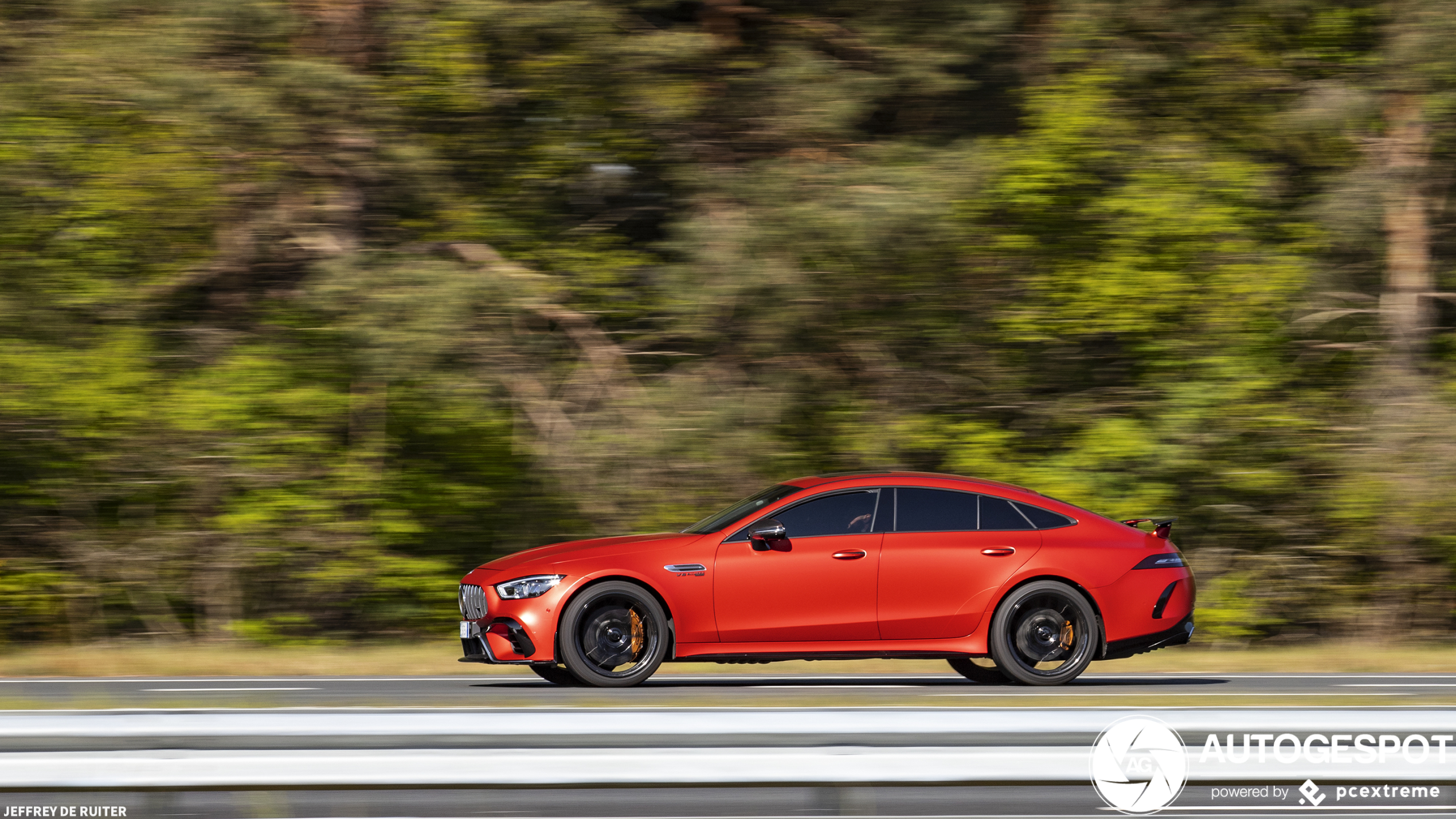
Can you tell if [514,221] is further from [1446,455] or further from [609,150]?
[1446,455]

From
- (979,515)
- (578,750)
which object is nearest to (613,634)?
(979,515)

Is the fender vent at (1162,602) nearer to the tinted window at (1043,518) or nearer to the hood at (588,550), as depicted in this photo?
the tinted window at (1043,518)

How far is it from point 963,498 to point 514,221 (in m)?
7.39

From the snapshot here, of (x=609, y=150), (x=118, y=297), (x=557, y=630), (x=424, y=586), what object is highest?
(x=609, y=150)

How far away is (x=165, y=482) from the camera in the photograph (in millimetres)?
14734

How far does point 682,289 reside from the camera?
15.1m

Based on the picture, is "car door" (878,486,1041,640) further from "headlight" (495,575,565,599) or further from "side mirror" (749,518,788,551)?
"headlight" (495,575,565,599)

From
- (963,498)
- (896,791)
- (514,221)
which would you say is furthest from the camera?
(514,221)

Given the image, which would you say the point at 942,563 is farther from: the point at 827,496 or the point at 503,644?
the point at 503,644

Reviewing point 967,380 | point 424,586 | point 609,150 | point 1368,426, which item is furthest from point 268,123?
point 1368,426

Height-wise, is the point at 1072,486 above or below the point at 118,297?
below

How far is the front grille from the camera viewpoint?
9.43m

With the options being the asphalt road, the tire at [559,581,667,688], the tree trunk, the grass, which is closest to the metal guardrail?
the asphalt road

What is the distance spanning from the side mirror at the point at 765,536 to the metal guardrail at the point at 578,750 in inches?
168
